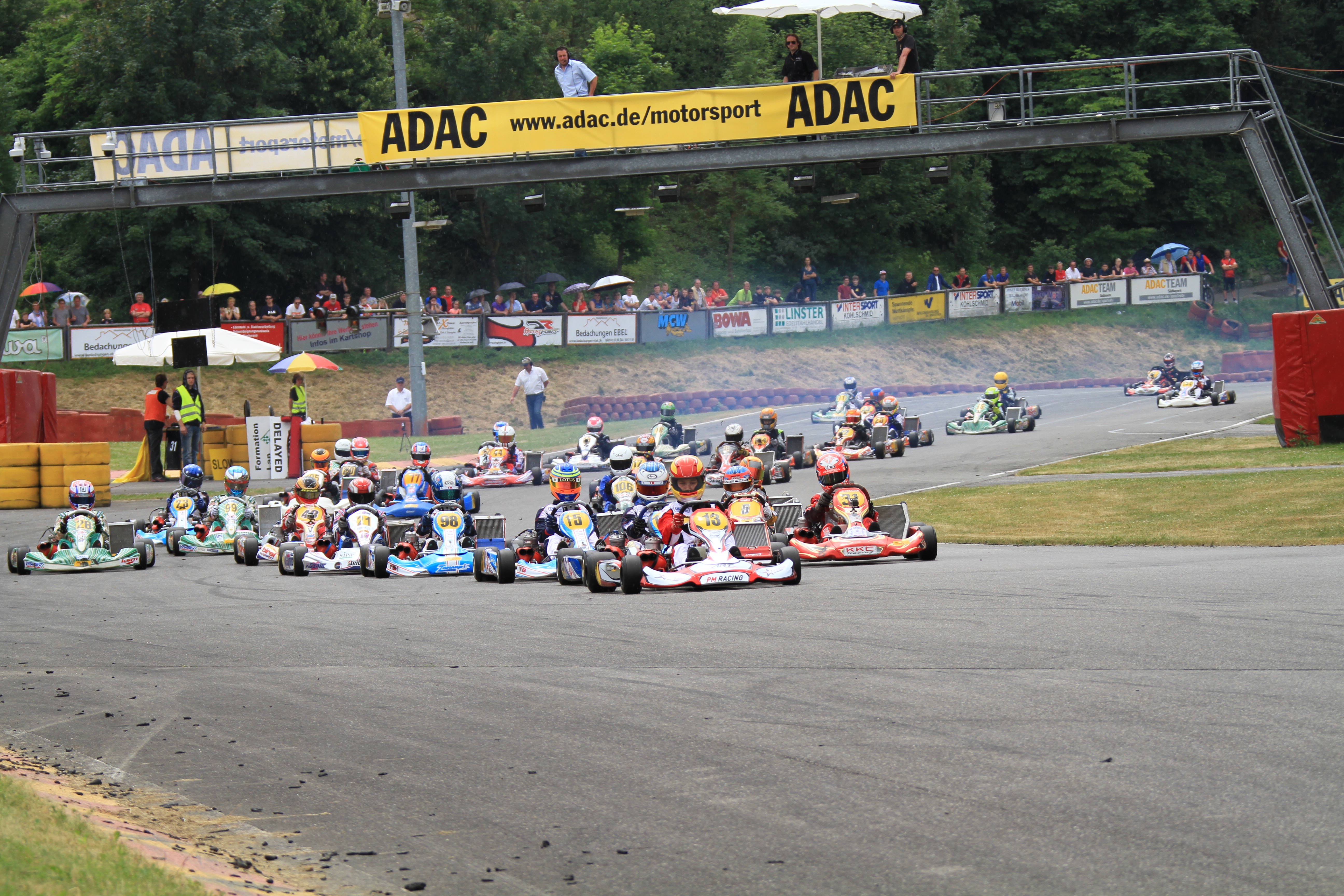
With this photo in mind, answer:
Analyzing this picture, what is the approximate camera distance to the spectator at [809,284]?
4800 cm

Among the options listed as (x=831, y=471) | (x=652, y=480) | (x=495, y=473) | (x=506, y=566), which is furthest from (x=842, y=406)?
(x=652, y=480)

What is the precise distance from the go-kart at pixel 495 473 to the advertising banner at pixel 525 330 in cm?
1575

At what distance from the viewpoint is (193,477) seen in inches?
794

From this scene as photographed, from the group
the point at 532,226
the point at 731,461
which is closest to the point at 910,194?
the point at 532,226

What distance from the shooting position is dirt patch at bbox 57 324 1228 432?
4141 cm

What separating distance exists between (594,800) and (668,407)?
2049 cm

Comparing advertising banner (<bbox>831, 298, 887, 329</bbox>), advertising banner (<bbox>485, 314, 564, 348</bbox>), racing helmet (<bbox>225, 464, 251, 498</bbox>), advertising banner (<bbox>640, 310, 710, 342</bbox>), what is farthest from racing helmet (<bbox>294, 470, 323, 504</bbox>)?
advertising banner (<bbox>831, 298, 887, 329</bbox>)

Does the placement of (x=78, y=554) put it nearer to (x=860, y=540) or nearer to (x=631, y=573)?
(x=631, y=573)

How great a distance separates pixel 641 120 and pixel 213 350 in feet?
38.6

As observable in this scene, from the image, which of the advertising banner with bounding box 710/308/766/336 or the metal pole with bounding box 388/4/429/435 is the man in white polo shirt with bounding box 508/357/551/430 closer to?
the metal pole with bounding box 388/4/429/435

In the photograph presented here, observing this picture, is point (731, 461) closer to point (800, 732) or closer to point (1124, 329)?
point (800, 732)

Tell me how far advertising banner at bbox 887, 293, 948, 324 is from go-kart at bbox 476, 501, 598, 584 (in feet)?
110

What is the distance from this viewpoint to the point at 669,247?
58.1 meters

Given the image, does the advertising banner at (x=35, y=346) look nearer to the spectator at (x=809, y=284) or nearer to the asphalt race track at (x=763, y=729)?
the spectator at (x=809, y=284)
